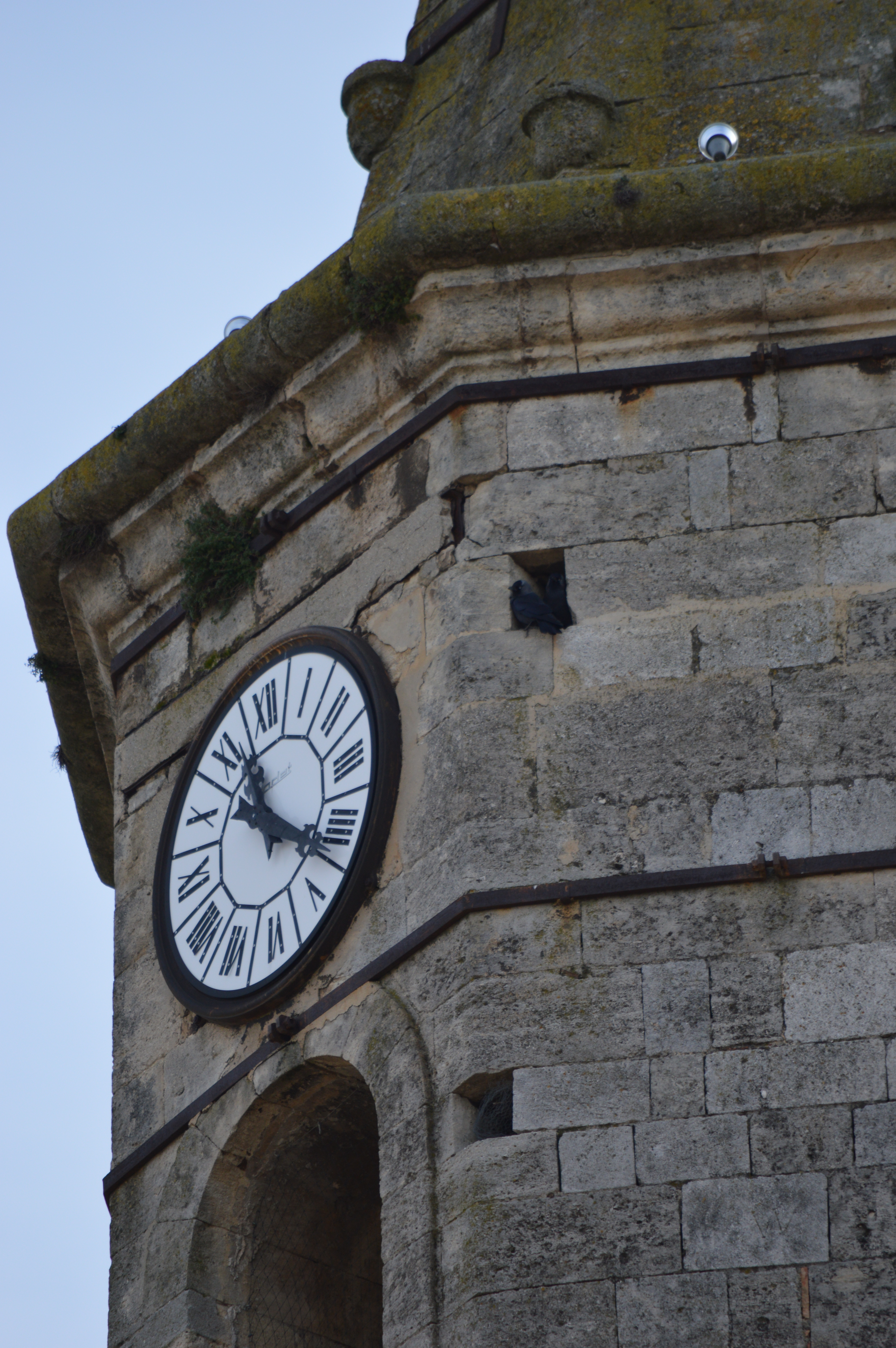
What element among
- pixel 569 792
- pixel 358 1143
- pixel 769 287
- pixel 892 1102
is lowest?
pixel 892 1102

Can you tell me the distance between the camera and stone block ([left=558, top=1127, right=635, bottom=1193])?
667 centimetres

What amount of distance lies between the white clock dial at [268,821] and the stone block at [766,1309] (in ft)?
5.98

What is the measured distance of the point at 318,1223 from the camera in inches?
320

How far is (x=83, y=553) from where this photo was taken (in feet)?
30.3

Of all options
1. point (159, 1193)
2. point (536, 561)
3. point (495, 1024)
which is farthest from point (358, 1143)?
point (536, 561)

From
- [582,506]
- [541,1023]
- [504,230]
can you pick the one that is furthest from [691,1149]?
[504,230]

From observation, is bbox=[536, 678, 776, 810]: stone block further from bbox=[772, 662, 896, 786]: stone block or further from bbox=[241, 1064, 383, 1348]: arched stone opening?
bbox=[241, 1064, 383, 1348]: arched stone opening

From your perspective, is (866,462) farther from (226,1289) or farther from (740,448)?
(226,1289)

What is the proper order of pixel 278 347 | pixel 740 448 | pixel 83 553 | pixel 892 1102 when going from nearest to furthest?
pixel 892 1102, pixel 740 448, pixel 278 347, pixel 83 553

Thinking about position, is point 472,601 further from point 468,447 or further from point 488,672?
point 468,447

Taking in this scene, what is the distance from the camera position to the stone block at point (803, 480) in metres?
7.64

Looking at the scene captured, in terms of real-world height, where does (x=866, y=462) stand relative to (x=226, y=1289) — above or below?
above

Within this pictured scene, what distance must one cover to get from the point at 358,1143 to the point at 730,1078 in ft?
5.64

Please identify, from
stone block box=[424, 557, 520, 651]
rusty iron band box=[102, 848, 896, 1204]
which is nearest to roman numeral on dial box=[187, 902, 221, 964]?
rusty iron band box=[102, 848, 896, 1204]
